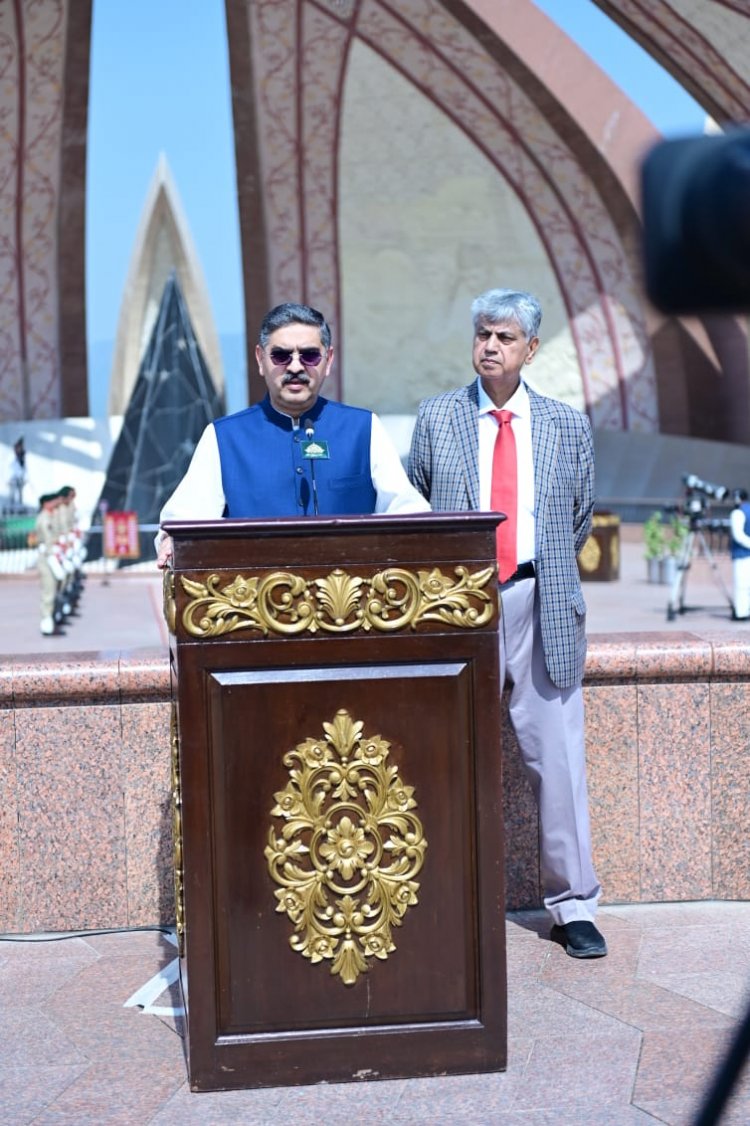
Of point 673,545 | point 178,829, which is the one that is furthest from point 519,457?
point 673,545

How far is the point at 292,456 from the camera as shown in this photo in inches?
113

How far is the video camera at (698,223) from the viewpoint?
1102 millimetres

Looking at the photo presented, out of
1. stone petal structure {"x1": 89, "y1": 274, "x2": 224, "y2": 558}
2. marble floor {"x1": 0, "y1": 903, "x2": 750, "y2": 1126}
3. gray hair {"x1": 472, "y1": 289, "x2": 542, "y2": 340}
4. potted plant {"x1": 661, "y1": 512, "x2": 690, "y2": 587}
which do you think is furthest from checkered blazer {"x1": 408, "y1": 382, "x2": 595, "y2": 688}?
stone petal structure {"x1": 89, "y1": 274, "x2": 224, "y2": 558}

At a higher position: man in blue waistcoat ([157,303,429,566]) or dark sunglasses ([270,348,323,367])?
dark sunglasses ([270,348,323,367])

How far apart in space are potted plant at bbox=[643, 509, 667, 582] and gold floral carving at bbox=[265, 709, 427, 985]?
12.4 m

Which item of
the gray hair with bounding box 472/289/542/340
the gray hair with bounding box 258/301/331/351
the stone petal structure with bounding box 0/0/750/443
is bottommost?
the gray hair with bounding box 258/301/331/351

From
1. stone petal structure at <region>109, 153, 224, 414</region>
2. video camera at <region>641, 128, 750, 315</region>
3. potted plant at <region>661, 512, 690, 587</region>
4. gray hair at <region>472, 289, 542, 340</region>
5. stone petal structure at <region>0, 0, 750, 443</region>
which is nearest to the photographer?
video camera at <region>641, 128, 750, 315</region>

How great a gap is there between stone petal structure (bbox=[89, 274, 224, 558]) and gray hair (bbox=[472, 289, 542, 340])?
16823mm

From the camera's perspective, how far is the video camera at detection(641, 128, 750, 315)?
43.4 inches

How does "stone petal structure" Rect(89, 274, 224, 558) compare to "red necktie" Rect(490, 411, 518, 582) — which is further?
"stone petal structure" Rect(89, 274, 224, 558)

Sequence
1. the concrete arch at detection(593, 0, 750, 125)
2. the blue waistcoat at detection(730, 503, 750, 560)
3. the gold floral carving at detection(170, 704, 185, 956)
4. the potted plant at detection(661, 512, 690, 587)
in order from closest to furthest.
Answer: the gold floral carving at detection(170, 704, 185, 956) < the blue waistcoat at detection(730, 503, 750, 560) < the potted plant at detection(661, 512, 690, 587) < the concrete arch at detection(593, 0, 750, 125)

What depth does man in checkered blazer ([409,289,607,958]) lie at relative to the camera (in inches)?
124

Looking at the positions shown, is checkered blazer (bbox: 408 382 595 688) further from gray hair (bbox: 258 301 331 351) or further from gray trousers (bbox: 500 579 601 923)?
gray hair (bbox: 258 301 331 351)

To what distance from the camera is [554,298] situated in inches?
859
